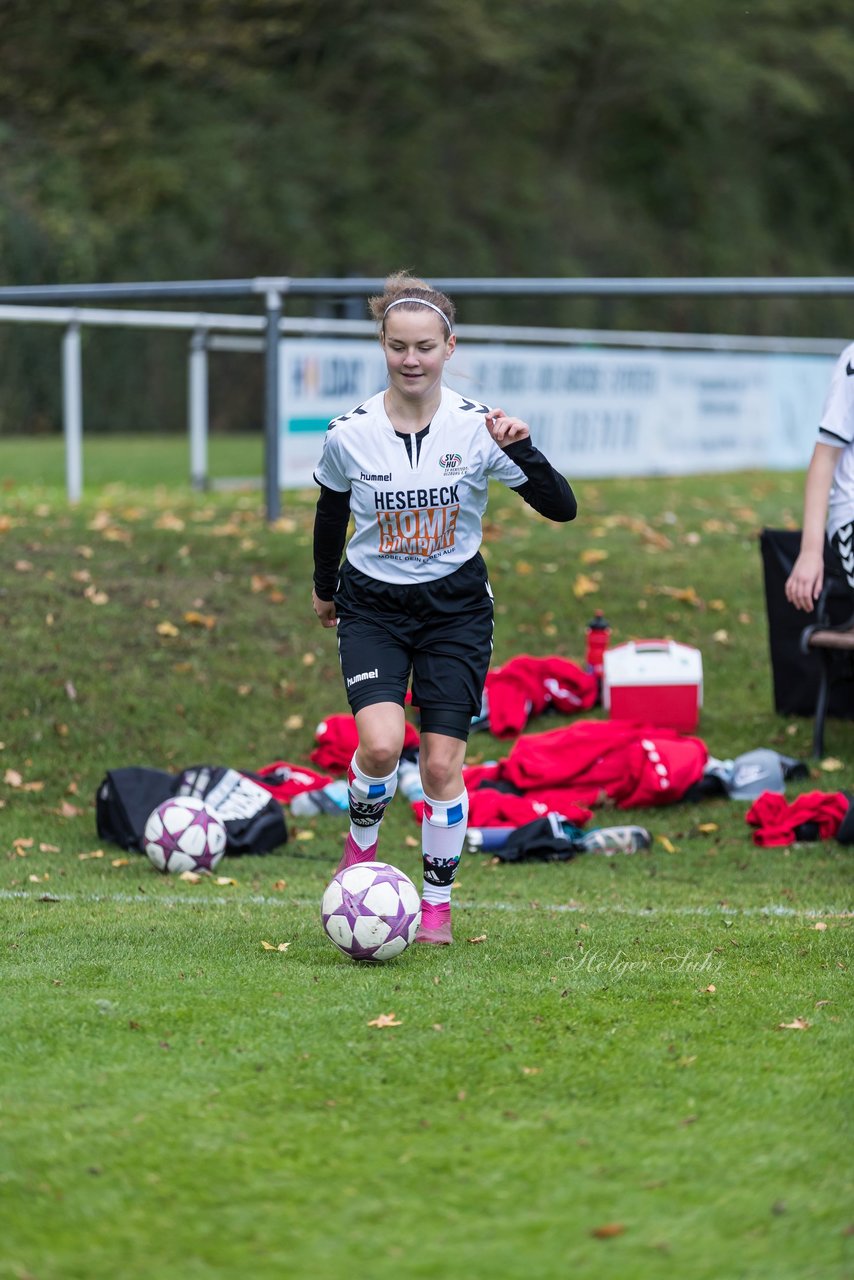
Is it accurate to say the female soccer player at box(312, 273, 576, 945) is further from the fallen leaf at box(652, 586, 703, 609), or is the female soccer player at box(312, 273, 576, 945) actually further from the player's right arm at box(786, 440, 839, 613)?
the fallen leaf at box(652, 586, 703, 609)

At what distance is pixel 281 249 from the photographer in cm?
3262

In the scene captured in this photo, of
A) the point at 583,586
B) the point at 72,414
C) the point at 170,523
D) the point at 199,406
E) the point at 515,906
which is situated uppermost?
the point at 199,406

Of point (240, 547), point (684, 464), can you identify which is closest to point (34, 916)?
point (240, 547)

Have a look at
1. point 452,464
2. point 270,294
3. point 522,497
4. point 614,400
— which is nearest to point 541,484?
point 522,497

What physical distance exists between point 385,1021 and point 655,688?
4575 mm

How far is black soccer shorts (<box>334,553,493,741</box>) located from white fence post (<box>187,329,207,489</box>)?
961cm

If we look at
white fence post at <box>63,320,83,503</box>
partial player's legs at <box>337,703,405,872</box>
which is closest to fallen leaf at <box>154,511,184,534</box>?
white fence post at <box>63,320,83,503</box>

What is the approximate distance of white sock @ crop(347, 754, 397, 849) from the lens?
5062 mm

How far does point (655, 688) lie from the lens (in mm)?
8344

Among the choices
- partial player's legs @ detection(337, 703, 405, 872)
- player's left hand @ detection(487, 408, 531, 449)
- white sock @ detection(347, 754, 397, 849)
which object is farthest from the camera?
white sock @ detection(347, 754, 397, 849)

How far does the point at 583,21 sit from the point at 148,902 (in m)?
35.0

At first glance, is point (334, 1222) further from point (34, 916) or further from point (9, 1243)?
point (34, 916)

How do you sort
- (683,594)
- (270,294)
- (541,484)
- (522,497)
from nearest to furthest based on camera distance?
(541,484) → (522,497) → (683,594) → (270,294)

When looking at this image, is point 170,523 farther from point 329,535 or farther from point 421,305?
point 421,305
